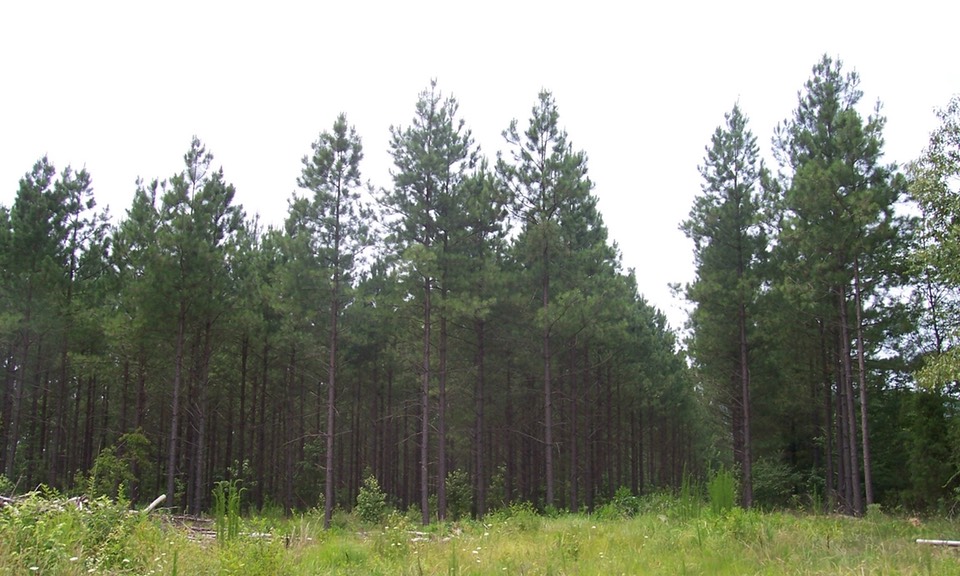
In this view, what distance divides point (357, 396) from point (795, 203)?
78.3 ft

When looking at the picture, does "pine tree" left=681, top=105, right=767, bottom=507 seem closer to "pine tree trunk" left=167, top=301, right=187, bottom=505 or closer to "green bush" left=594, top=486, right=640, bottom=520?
"green bush" left=594, top=486, right=640, bottom=520

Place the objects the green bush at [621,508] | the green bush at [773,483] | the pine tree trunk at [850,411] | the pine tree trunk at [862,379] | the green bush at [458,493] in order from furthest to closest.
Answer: the green bush at [458,493], the green bush at [773,483], the pine tree trunk at [850,411], the pine tree trunk at [862,379], the green bush at [621,508]

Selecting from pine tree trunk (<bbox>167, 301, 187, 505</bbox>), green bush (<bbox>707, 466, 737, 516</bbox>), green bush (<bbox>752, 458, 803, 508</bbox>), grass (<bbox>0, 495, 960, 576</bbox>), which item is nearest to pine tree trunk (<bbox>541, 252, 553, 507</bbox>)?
grass (<bbox>0, 495, 960, 576</bbox>)

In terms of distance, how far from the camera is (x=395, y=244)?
76.2ft

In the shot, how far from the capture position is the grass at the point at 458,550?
284 inches

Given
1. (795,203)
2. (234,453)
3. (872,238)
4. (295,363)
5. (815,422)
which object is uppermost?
(795,203)

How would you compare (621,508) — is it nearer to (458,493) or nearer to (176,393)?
(176,393)

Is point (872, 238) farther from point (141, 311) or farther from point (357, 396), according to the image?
point (357, 396)

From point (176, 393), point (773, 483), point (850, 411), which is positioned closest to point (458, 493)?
point (773, 483)

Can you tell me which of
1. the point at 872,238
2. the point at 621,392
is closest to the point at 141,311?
the point at 872,238

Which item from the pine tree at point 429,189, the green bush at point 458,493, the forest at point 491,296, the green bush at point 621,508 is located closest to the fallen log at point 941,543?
the green bush at point 621,508

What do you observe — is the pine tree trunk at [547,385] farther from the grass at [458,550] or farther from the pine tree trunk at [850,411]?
the grass at [458,550]

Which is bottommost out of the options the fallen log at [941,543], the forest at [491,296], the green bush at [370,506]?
the green bush at [370,506]

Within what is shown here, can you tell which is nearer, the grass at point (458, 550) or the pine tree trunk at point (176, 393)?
the grass at point (458, 550)
